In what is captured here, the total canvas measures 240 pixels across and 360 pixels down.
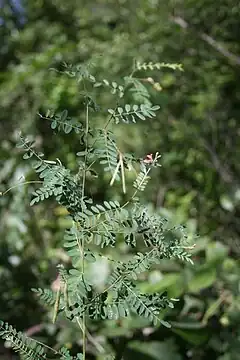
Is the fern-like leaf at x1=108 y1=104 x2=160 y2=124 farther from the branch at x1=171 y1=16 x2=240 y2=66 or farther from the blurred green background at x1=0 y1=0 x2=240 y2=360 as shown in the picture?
the branch at x1=171 y1=16 x2=240 y2=66

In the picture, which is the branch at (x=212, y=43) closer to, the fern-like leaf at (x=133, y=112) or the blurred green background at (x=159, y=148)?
the blurred green background at (x=159, y=148)

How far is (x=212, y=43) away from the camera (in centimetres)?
198

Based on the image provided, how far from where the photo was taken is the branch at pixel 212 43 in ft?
6.47

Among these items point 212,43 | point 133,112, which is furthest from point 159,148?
point 133,112

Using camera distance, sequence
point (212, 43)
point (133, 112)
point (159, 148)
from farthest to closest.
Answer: point (159, 148)
point (212, 43)
point (133, 112)

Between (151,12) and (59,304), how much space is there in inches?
68.9

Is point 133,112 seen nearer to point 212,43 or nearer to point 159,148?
point 212,43

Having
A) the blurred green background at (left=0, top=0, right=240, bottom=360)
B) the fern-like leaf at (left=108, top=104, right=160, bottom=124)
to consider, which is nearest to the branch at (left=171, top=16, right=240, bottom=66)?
the blurred green background at (left=0, top=0, right=240, bottom=360)

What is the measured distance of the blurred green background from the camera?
154 centimetres

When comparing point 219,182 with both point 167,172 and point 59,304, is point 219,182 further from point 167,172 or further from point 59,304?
point 59,304

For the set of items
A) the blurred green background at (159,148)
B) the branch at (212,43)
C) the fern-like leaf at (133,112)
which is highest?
the fern-like leaf at (133,112)

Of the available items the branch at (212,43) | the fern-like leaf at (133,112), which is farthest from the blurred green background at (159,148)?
the fern-like leaf at (133,112)

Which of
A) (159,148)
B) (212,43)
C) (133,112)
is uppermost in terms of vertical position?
(133,112)

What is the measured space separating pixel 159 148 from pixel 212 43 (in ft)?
1.86
